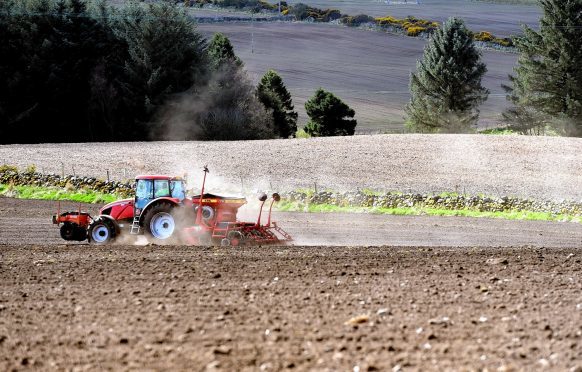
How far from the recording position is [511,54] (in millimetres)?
93375

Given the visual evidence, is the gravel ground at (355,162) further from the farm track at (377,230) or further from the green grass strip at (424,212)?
the farm track at (377,230)

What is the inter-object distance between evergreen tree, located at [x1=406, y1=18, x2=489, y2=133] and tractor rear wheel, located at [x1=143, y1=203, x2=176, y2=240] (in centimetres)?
4919

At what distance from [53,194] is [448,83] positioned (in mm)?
41886

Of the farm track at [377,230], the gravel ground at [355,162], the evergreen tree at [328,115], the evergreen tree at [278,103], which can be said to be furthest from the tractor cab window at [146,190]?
the evergreen tree at [328,115]

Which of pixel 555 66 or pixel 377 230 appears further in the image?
pixel 555 66

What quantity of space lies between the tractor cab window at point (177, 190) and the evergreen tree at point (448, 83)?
4850cm

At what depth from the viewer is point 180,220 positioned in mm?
17969

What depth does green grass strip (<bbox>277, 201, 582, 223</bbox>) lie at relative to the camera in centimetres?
2705

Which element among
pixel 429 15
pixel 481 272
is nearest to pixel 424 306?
pixel 481 272

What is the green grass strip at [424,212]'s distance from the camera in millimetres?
27047

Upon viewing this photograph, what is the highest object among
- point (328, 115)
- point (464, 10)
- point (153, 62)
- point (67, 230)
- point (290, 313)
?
point (464, 10)

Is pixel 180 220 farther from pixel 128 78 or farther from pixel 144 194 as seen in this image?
pixel 128 78

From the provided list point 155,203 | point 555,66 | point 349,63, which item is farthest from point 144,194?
point 349,63

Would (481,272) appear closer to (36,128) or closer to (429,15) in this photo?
(36,128)
